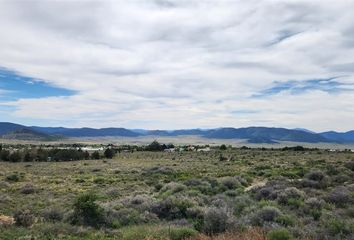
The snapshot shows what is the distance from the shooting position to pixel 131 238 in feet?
36.4

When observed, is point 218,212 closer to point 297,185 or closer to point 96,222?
point 96,222

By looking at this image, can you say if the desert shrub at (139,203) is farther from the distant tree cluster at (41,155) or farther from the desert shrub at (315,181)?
the distant tree cluster at (41,155)

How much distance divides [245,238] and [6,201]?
1653cm

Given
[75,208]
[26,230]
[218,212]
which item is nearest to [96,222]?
[75,208]

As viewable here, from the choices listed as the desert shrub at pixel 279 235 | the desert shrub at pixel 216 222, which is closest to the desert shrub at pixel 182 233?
the desert shrub at pixel 216 222

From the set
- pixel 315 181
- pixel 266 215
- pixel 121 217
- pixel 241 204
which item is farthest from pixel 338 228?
pixel 315 181

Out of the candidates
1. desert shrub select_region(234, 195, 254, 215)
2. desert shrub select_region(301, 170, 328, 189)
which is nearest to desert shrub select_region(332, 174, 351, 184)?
desert shrub select_region(301, 170, 328, 189)

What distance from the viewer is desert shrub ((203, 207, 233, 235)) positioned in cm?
1162

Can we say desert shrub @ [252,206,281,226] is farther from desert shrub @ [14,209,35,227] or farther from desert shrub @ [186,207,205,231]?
desert shrub @ [14,209,35,227]

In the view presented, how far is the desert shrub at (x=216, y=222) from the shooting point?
1162 centimetres

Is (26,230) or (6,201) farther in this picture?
(6,201)

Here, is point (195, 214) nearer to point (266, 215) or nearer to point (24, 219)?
point (266, 215)

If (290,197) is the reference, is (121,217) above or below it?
below

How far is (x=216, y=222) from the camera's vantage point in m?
11.9
